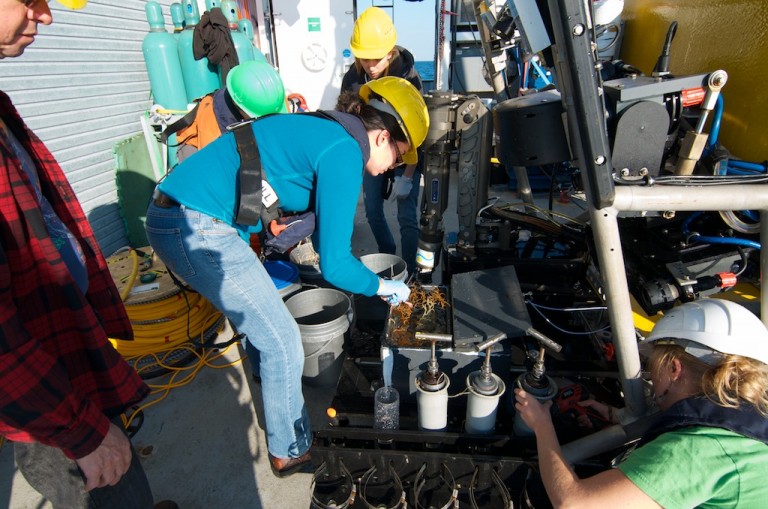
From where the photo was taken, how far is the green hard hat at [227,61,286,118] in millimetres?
2766

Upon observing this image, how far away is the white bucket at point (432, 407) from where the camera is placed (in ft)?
5.57

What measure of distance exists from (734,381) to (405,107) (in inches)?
61.0

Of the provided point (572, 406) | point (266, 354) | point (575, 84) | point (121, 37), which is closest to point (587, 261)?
point (572, 406)

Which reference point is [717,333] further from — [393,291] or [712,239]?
[393,291]

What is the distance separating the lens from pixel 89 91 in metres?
4.02

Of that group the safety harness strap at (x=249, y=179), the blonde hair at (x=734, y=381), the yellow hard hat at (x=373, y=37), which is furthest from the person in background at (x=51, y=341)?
the yellow hard hat at (x=373, y=37)

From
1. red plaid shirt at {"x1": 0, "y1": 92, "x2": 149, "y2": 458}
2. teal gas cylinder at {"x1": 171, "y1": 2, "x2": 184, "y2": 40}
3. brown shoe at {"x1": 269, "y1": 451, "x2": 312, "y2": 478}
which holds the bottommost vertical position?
brown shoe at {"x1": 269, "y1": 451, "x2": 312, "y2": 478}

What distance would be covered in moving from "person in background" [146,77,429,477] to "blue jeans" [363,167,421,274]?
4.98 ft

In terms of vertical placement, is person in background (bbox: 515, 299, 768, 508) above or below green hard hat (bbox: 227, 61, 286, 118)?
below

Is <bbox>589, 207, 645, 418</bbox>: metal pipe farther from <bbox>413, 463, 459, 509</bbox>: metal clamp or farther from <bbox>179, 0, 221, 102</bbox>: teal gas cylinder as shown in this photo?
<bbox>179, 0, 221, 102</bbox>: teal gas cylinder

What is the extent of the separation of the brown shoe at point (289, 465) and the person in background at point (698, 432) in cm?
124

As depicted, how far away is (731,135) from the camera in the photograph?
2414 mm

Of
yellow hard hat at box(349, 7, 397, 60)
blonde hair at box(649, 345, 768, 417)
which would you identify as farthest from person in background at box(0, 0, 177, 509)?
yellow hard hat at box(349, 7, 397, 60)

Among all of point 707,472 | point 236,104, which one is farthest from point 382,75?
point 707,472
